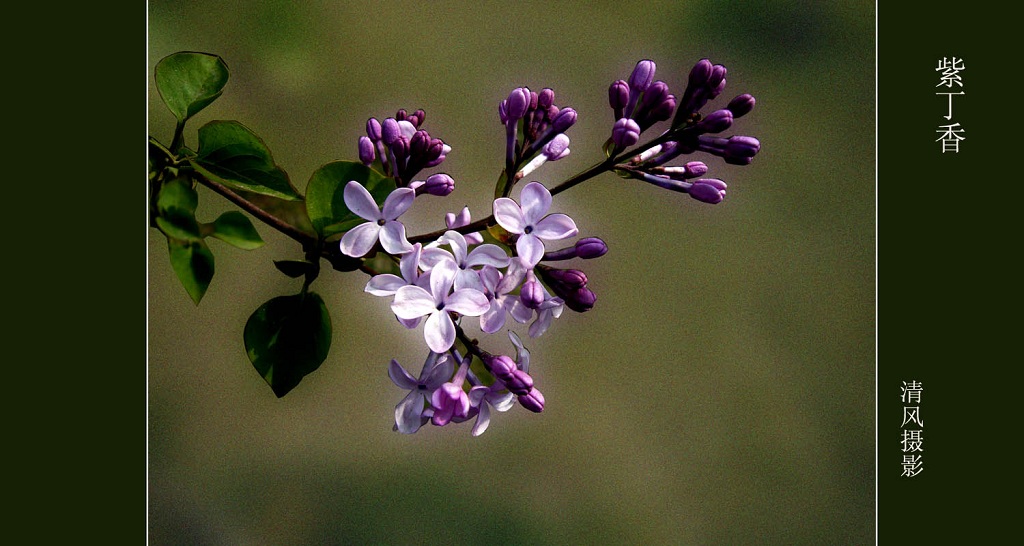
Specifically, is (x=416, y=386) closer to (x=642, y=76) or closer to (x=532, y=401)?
(x=532, y=401)

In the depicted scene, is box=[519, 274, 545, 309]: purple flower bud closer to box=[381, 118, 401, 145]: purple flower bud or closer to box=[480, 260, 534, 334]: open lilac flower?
box=[480, 260, 534, 334]: open lilac flower

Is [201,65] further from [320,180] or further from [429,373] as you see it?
[429,373]

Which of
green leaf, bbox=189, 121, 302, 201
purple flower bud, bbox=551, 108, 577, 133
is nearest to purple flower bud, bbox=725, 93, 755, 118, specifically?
purple flower bud, bbox=551, 108, 577, 133

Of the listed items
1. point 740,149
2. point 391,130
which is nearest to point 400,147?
point 391,130

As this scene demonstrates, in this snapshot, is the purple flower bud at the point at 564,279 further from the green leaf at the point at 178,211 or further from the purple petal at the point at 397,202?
the green leaf at the point at 178,211
